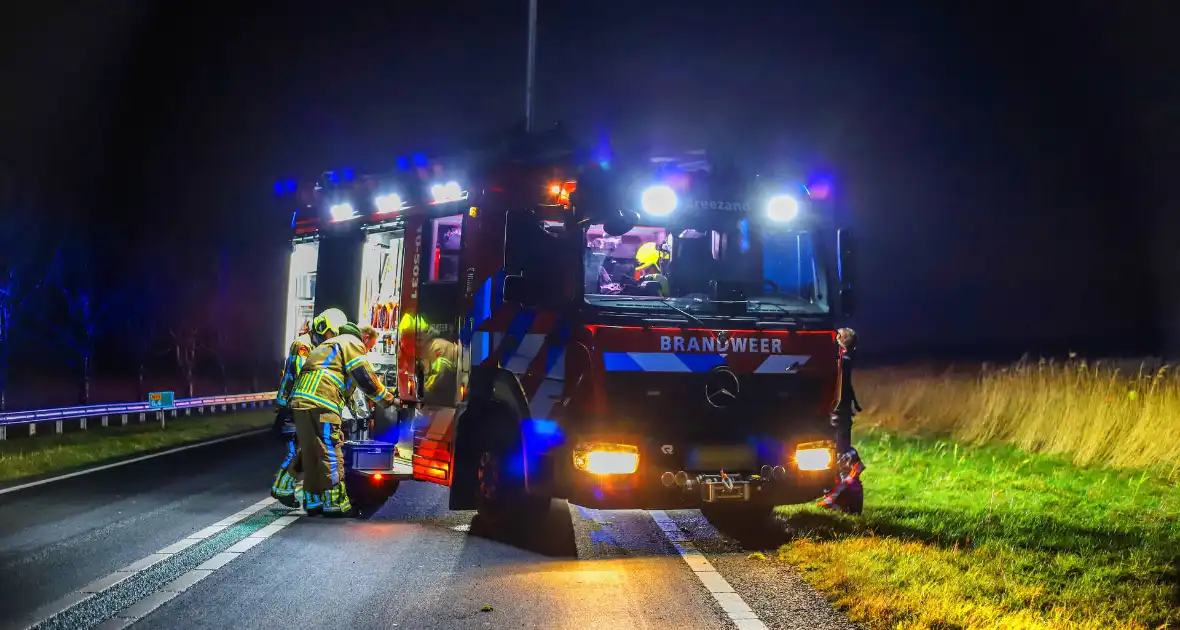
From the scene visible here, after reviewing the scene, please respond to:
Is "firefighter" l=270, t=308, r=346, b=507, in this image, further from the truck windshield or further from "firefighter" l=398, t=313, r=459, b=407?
the truck windshield

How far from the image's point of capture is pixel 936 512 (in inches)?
352

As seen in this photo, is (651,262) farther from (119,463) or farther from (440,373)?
(119,463)

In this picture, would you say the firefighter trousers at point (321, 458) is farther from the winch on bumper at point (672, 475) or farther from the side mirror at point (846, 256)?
the side mirror at point (846, 256)

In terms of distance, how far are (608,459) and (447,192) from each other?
10.8 feet

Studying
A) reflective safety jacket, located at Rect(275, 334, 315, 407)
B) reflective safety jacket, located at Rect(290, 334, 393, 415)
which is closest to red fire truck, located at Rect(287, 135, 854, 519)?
reflective safety jacket, located at Rect(290, 334, 393, 415)

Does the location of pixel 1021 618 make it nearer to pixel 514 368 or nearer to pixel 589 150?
pixel 514 368

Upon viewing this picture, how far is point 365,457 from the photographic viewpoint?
932 cm

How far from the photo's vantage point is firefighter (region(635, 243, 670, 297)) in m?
7.57

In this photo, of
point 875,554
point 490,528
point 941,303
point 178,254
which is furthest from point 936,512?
point 941,303

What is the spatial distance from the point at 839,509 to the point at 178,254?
130 feet

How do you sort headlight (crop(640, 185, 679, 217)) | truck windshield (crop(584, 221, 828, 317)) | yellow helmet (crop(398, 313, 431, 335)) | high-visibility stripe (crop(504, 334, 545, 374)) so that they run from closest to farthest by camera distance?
high-visibility stripe (crop(504, 334, 545, 374)), truck windshield (crop(584, 221, 828, 317)), headlight (crop(640, 185, 679, 217)), yellow helmet (crop(398, 313, 431, 335))

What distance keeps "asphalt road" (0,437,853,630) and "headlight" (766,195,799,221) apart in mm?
2608

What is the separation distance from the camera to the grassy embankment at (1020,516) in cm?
559

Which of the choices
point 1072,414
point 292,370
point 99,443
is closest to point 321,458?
point 292,370
